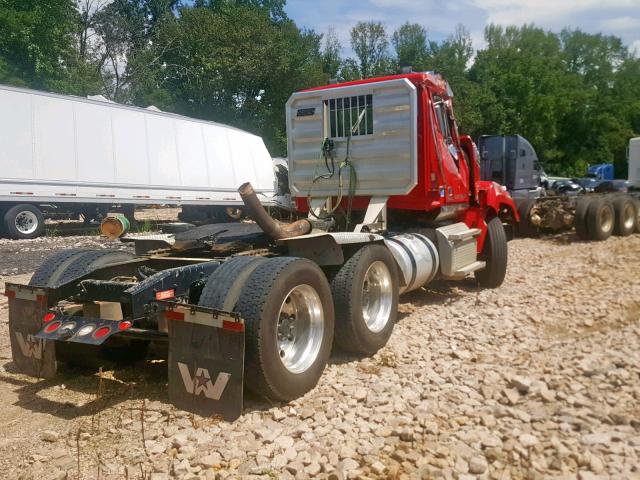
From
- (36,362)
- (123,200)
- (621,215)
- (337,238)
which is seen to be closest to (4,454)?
(36,362)

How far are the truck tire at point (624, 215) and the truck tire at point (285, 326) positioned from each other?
12.6 meters

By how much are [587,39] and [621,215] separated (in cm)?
4666

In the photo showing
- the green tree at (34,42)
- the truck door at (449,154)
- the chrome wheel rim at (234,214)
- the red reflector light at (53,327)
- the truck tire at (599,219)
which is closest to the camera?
the red reflector light at (53,327)

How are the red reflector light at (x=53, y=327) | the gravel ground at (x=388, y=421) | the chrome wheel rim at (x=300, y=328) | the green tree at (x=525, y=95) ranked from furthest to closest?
the green tree at (x=525, y=95), the chrome wheel rim at (x=300, y=328), the red reflector light at (x=53, y=327), the gravel ground at (x=388, y=421)

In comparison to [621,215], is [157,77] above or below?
above

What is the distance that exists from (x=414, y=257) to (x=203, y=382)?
3.34m

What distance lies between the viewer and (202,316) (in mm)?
3822

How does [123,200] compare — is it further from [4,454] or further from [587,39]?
[587,39]

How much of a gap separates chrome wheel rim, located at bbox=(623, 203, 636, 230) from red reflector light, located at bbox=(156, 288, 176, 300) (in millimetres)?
13812

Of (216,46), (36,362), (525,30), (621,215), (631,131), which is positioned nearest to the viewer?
(36,362)

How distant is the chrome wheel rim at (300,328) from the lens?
4.40m

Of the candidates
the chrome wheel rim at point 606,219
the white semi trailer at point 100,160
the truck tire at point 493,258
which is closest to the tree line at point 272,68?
the white semi trailer at point 100,160

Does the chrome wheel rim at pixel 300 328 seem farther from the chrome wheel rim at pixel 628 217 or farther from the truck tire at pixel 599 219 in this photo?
the chrome wheel rim at pixel 628 217

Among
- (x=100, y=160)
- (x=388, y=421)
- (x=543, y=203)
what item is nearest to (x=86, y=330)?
(x=388, y=421)
